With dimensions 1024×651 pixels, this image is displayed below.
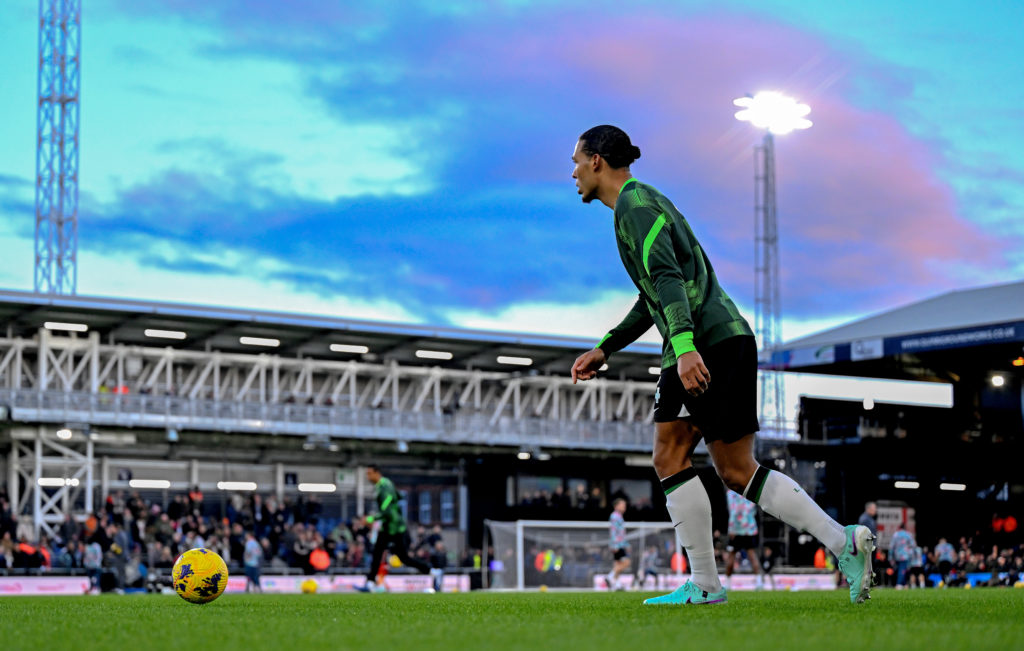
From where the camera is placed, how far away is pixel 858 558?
253 inches

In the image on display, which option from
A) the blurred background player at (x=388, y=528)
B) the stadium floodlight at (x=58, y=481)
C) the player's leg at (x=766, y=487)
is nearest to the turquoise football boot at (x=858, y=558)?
the player's leg at (x=766, y=487)

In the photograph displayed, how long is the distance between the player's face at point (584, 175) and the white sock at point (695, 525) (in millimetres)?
1671

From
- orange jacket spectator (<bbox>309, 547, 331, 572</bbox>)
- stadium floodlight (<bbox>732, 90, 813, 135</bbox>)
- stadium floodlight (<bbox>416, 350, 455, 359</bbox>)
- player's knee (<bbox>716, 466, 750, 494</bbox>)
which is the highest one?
stadium floodlight (<bbox>732, 90, 813, 135</bbox>)

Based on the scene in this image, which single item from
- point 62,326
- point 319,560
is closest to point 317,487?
point 319,560

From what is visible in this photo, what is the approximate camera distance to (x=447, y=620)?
19.1ft

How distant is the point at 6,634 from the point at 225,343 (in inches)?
1688

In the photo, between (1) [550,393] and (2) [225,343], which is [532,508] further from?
(2) [225,343]

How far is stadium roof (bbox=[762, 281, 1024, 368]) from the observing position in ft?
125

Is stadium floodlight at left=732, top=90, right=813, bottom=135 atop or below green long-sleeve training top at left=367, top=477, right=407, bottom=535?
atop

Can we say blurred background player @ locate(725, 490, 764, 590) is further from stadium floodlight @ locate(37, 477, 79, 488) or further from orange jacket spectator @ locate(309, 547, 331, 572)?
stadium floodlight @ locate(37, 477, 79, 488)

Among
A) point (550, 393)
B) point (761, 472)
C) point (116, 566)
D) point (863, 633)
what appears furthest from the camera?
point (550, 393)

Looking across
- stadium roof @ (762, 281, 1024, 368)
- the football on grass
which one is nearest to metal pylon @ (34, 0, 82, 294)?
stadium roof @ (762, 281, 1024, 368)

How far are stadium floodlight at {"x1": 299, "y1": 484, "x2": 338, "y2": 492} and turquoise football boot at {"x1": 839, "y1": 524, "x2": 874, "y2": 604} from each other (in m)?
43.1

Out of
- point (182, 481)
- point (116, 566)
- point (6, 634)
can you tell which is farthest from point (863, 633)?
point (182, 481)
